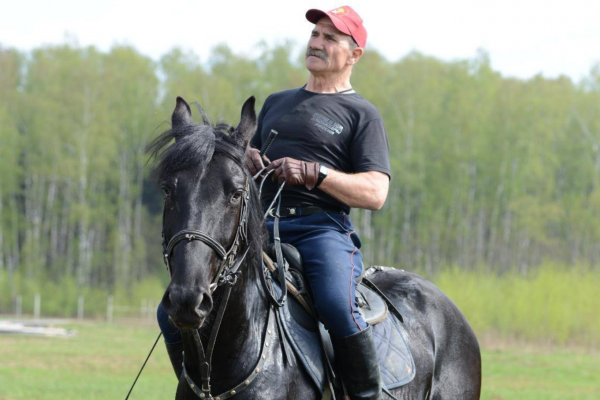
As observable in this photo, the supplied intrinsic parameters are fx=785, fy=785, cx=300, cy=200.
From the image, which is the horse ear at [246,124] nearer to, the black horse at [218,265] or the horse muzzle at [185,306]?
the black horse at [218,265]

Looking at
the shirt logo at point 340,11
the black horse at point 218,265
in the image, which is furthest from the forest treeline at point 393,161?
the black horse at point 218,265

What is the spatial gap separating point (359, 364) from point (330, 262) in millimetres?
619

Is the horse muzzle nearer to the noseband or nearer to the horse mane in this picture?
the noseband

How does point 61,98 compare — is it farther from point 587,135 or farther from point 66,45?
point 587,135

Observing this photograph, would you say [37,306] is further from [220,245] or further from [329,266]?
[220,245]

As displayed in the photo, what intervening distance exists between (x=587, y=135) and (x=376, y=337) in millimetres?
53257

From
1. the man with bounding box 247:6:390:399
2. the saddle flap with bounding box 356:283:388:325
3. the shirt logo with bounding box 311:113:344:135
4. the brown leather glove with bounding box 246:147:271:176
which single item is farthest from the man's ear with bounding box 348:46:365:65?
the saddle flap with bounding box 356:283:388:325

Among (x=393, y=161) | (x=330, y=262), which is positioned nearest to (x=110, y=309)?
(x=393, y=161)

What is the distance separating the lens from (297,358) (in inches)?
173

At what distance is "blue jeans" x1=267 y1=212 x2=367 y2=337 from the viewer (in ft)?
14.7

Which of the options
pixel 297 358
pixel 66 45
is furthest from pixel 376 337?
pixel 66 45

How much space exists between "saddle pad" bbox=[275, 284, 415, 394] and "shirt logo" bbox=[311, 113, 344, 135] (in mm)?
1077

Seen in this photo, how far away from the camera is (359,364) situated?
4.59 meters

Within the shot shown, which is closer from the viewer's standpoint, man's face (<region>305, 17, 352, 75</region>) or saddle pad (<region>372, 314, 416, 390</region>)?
saddle pad (<region>372, 314, 416, 390</region>)
